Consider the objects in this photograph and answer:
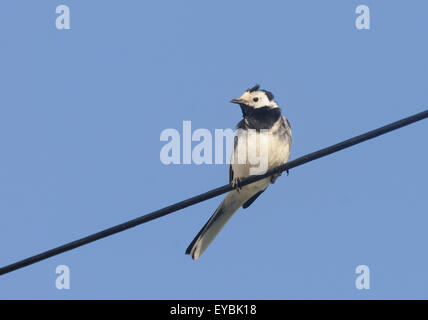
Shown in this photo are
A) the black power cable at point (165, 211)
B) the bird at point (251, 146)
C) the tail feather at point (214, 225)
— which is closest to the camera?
the black power cable at point (165, 211)

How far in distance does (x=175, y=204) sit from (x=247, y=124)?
2883mm

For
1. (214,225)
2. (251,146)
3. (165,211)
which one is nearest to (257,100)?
(251,146)

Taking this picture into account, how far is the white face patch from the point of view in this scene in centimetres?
823

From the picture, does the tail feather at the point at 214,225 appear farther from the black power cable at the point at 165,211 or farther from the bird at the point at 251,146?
the black power cable at the point at 165,211

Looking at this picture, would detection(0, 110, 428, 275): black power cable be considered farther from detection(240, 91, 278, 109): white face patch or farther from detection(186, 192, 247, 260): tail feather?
detection(240, 91, 278, 109): white face patch

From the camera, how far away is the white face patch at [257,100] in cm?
823

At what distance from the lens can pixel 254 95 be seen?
8.31 metres

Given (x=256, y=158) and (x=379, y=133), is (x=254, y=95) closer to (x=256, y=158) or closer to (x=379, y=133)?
(x=256, y=158)

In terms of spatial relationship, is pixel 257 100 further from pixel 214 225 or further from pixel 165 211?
pixel 165 211

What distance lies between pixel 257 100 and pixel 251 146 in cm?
64

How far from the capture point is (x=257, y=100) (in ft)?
27.1

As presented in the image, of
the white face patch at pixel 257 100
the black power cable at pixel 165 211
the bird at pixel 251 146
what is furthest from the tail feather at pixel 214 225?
the black power cable at pixel 165 211
